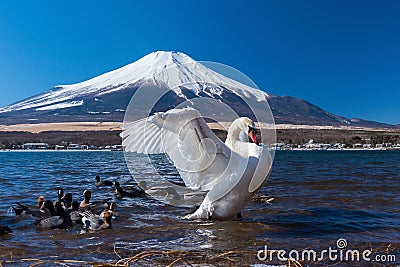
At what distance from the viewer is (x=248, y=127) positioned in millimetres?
9656

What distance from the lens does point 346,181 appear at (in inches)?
770

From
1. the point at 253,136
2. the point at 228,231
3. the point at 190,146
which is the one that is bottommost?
the point at 228,231

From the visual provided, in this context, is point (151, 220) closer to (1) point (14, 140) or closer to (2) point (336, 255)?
(2) point (336, 255)

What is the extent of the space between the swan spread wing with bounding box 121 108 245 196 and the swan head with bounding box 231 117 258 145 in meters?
0.61

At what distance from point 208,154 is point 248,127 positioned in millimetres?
1108

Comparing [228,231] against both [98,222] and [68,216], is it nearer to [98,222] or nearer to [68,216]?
[98,222]

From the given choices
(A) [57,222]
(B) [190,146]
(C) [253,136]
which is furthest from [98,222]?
(C) [253,136]

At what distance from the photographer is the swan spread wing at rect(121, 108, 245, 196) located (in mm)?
8953

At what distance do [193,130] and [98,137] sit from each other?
9330 cm

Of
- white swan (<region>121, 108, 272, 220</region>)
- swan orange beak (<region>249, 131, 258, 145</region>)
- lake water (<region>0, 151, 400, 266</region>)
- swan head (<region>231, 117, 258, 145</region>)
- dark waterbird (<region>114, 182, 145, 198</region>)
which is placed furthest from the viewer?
dark waterbird (<region>114, 182, 145, 198</region>)

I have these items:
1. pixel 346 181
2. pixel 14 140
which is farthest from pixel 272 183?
pixel 14 140

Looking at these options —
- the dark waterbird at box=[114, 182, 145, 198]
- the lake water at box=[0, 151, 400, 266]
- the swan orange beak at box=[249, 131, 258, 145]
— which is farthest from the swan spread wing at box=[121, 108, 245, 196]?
the dark waterbird at box=[114, 182, 145, 198]

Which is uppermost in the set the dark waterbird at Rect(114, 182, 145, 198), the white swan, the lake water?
the white swan

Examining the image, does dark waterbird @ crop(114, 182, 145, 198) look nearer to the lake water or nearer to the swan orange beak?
the lake water
